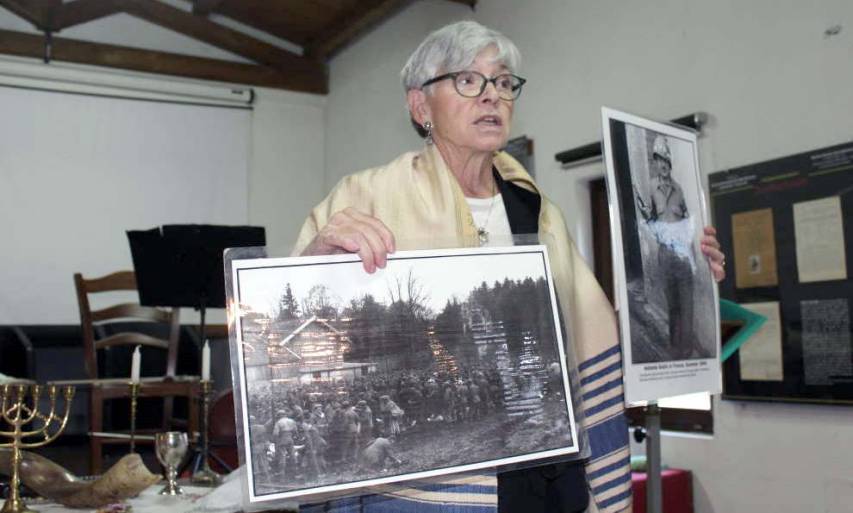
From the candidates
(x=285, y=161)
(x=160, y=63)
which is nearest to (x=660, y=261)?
(x=285, y=161)

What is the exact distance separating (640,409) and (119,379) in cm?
258

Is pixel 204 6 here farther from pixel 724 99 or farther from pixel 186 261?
pixel 724 99

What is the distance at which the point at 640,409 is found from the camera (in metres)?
2.91

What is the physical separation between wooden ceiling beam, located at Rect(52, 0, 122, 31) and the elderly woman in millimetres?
5413

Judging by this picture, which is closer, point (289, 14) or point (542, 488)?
point (542, 488)

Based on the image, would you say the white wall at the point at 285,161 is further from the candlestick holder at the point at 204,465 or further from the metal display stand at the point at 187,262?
the candlestick holder at the point at 204,465

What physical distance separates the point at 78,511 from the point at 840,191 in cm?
259

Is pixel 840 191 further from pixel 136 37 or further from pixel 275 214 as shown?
pixel 136 37

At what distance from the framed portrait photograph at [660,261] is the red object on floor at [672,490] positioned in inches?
61.1

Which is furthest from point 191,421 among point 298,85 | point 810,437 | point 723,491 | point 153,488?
point 298,85

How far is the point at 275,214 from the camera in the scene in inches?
258

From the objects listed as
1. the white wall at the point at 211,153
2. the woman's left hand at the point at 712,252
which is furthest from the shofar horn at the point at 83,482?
the white wall at the point at 211,153

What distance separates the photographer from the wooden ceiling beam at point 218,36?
249 inches

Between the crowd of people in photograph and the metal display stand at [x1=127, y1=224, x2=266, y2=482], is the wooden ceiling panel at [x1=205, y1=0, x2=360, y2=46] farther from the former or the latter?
the crowd of people in photograph
